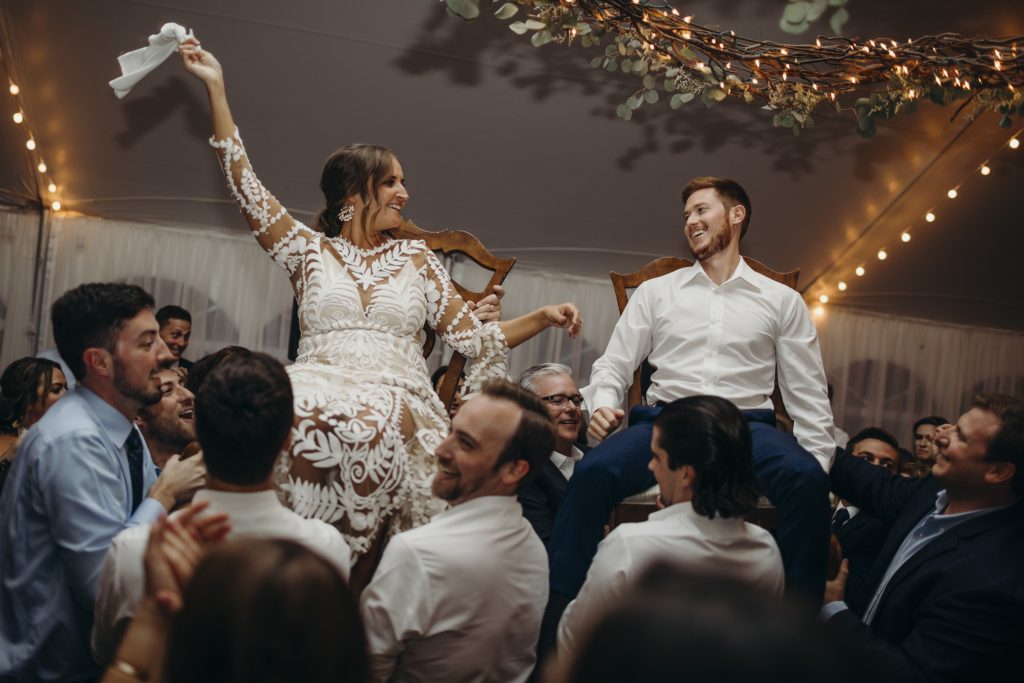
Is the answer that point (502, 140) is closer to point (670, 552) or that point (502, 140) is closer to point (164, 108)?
point (164, 108)

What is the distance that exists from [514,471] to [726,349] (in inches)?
58.9

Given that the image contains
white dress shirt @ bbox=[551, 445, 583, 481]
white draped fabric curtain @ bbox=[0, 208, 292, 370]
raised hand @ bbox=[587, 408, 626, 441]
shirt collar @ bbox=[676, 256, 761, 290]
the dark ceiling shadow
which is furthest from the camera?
white draped fabric curtain @ bbox=[0, 208, 292, 370]

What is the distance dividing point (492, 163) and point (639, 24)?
2013 millimetres

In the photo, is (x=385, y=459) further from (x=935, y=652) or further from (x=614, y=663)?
(x=614, y=663)

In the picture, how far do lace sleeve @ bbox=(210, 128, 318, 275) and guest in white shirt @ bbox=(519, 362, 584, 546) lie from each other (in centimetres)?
106

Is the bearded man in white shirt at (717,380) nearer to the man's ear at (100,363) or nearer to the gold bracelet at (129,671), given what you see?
the man's ear at (100,363)

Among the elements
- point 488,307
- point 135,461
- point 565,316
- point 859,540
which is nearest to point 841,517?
point 859,540

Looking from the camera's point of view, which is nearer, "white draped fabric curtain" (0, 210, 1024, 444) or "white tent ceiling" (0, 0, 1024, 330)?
"white tent ceiling" (0, 0, 1024, 330)

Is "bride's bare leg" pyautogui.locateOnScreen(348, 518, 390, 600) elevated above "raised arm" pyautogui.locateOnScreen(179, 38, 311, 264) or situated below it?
below

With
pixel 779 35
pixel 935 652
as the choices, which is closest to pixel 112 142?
pixel 779 35

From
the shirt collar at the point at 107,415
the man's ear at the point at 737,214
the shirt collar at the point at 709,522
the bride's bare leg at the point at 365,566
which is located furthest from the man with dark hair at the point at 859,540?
the shirt collar at the point at 107,415

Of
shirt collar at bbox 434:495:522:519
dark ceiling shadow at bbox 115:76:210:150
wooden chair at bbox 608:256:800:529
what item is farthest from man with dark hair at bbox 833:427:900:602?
dark ceiling shadow at bbox 115:76:210:150

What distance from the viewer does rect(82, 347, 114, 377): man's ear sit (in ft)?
9.01

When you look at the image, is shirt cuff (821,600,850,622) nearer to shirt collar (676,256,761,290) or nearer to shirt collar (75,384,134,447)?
shirt collar (676,256,761,290)
